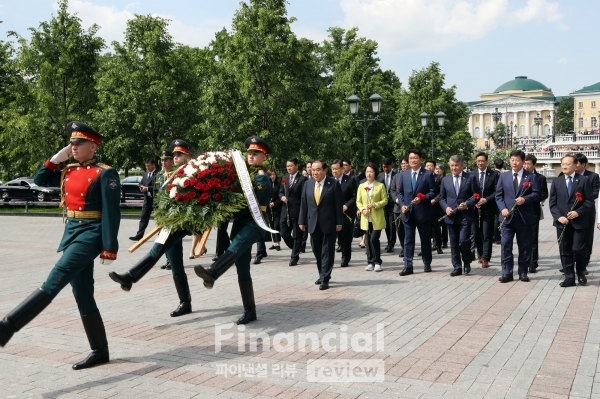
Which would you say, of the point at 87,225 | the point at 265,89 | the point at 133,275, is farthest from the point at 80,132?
the point at 265,89

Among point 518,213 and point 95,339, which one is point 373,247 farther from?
point 95,339

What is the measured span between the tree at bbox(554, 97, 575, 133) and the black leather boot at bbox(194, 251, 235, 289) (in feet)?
497

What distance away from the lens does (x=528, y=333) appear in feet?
22.3

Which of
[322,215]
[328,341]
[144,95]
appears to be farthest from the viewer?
[144,95]

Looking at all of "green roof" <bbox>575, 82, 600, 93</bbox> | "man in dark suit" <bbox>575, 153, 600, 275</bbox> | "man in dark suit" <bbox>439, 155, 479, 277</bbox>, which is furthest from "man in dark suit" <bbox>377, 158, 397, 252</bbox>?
"green roof" <bbox>575, 82, 600, 93</bbox>

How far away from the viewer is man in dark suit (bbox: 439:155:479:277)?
10914 mm

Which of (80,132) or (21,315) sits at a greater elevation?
(80,132)

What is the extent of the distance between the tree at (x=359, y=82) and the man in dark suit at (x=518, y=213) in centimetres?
3231

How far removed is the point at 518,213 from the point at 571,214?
77 centimetres

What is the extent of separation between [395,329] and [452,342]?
712 millimetres

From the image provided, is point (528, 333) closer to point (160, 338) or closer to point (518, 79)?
point (160, 338)

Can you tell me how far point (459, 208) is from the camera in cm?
1112

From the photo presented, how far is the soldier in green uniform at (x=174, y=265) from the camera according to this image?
679 cm

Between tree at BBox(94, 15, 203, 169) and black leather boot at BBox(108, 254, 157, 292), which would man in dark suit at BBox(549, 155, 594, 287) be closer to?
black leather boot at BBox(108, 254, 157, 292)
